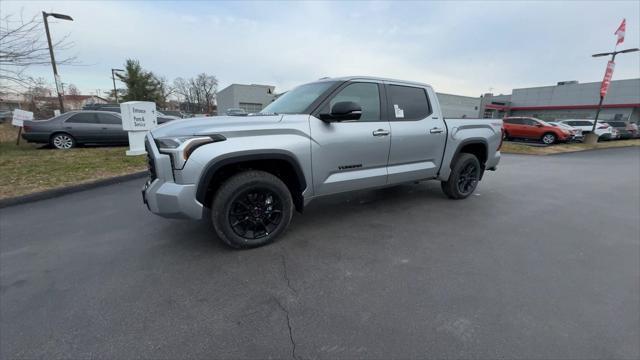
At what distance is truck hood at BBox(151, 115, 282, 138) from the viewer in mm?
2652

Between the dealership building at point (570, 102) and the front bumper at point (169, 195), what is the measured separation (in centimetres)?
4475

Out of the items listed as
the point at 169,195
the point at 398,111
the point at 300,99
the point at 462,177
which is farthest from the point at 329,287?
the point at 462,177

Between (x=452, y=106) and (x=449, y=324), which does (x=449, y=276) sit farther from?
(x=452, y=106)

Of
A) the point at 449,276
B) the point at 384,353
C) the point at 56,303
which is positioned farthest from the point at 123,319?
the point at 449,276

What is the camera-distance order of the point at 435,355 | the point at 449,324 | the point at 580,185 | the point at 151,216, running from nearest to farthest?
the point at 435,355
the point at 449,324
the point at 151,216
the point at 580,185

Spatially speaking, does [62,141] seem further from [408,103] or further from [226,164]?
[408,103]

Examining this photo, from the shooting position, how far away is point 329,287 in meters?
2.44

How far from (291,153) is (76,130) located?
422 inches

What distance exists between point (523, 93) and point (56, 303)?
5456cm

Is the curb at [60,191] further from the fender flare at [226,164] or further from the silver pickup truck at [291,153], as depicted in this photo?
the fender flare at [226,164]

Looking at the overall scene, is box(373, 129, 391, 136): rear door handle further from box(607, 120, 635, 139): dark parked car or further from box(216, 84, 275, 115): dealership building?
box(216, 84, 275, 115): dealership building

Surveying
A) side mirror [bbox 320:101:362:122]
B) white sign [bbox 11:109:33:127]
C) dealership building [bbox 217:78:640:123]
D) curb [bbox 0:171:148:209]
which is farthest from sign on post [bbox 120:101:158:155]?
dealership building [bbox 217:78:640:123]

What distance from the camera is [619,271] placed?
2805 millimetres

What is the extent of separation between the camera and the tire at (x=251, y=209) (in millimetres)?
2797
